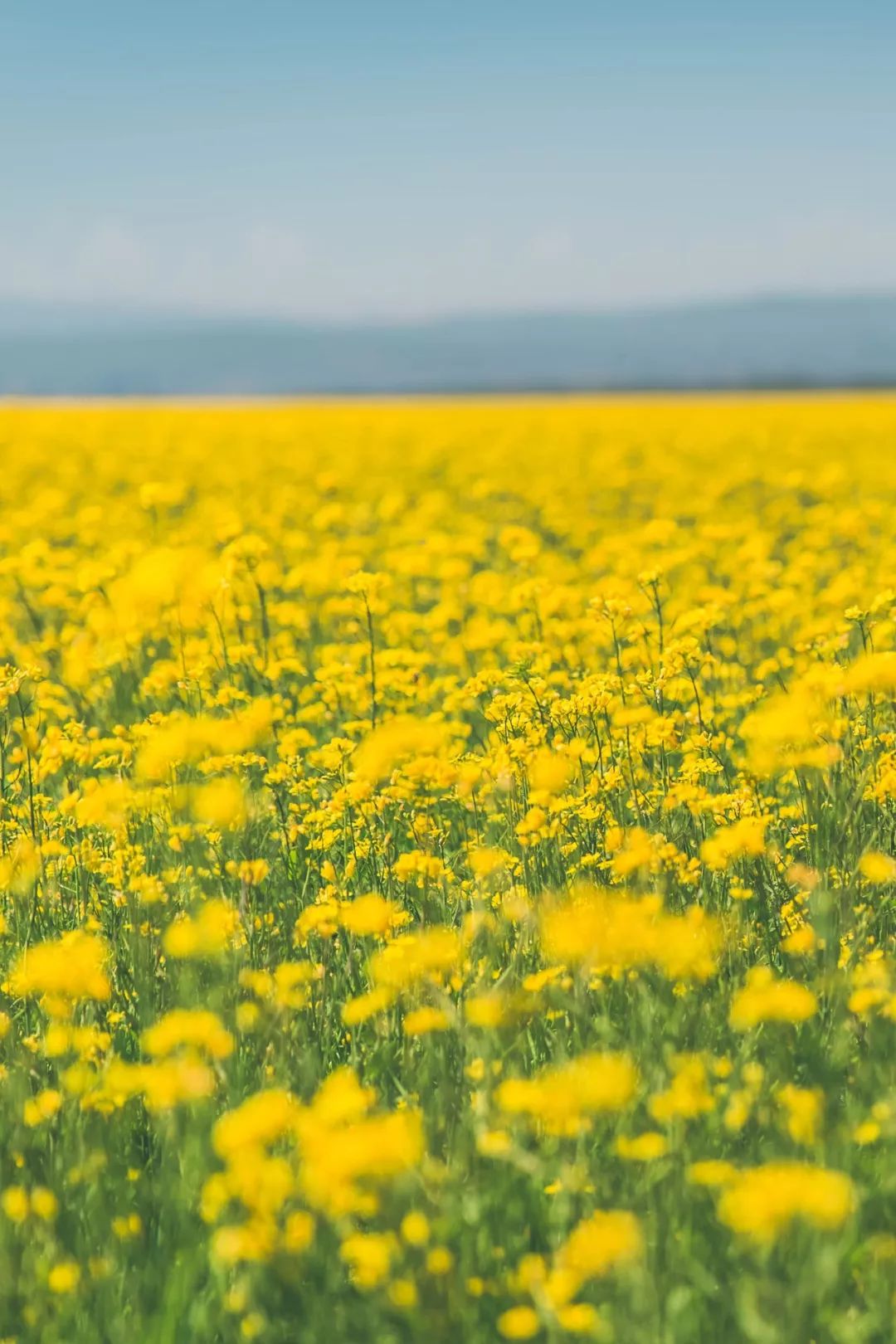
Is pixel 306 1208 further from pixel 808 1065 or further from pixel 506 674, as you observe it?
pixel 506 674

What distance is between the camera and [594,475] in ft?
55.3

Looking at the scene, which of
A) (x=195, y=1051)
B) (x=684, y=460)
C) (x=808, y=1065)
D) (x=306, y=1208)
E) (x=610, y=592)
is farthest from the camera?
(x=684, y=460)

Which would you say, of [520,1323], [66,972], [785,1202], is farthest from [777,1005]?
[66,972]

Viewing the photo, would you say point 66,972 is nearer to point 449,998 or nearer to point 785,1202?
point 449,998

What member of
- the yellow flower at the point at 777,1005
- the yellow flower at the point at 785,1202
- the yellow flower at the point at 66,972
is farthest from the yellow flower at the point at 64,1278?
the yellow flower at the point at 777,1005

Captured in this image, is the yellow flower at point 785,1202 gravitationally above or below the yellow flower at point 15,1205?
above

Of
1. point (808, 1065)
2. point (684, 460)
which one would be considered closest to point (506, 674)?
point (808, 1065)

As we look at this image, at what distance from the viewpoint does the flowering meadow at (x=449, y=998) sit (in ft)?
7.12

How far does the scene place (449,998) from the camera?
3201 mm

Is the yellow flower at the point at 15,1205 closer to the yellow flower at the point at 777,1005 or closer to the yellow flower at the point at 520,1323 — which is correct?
the yellow flower at the point at 520,1323

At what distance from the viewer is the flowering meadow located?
217 cm

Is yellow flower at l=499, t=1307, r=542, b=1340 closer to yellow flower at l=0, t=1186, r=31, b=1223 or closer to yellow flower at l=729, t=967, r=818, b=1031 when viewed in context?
yellow flower at l=729, t=967, r=818, b=1031

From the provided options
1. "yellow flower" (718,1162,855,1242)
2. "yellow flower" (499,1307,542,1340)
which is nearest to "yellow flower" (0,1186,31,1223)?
"yellow flower" (499,1307,542,1340)

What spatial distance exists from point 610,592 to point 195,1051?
3458 millimetres
